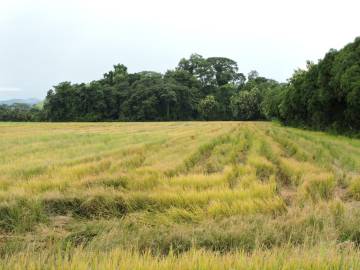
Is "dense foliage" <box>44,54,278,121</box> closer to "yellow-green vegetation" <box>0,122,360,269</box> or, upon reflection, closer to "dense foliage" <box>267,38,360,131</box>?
"dense foliage" <box>267,38,360,131</box>

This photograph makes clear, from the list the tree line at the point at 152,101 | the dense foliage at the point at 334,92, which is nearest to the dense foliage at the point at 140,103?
the tree line at the point at 152,101

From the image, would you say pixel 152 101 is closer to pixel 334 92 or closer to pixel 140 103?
pixel 140 103

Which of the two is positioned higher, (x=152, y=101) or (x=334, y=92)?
(x=152, y=101)

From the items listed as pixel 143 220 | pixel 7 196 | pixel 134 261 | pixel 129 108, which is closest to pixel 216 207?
pixel 143 220

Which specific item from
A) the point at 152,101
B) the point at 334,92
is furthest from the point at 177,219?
the point at 152,101

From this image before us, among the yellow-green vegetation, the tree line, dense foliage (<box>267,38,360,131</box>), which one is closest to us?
the yellow-green vegetation

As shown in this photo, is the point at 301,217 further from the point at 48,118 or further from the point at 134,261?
the point at 48,118

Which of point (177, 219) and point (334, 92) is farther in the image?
point (334, 92)

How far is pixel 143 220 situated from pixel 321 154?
856 cm

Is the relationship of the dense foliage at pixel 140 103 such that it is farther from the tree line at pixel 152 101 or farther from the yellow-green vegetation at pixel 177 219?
the yellow-green vegetation at pixel 177 219

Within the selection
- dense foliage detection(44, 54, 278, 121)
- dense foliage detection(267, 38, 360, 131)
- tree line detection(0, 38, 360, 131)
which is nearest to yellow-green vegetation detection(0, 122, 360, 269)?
dense foliage detection(267, 38, 360, 131)

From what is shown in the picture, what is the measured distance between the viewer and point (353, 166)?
8.75m

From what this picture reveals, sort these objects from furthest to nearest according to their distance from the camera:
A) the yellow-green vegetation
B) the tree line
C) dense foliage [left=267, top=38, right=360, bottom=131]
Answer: the tree line, dense foliage [left=267, top=38, right=360, bottom=131], the yellow-green vegetation

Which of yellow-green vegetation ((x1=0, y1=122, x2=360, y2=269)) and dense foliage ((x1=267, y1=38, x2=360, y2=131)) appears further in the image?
dense foliage ((x1=267, y1=38, x2=360, y2=131))
